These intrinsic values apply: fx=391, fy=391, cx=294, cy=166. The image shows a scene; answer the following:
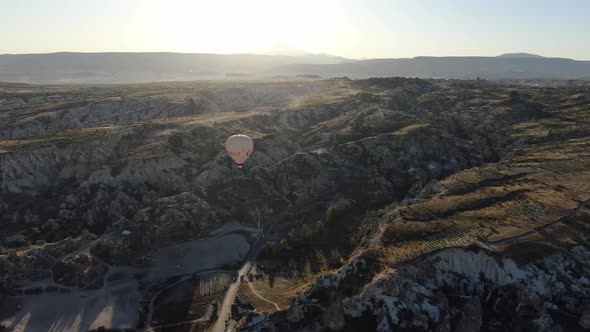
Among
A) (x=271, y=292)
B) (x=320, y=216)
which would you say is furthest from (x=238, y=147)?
(x=271, y=292)

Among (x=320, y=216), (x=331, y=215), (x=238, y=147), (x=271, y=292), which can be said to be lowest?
(x=271, y=292)

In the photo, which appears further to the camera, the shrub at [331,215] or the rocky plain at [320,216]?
the shrub at [331,215]

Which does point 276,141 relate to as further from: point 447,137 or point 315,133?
point 447,137

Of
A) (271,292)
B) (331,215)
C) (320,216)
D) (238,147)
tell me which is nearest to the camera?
(271,292)

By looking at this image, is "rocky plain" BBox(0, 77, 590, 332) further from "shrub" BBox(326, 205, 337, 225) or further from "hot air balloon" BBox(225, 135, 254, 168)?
"hot air balloon" BBox(225, 135, 254, 168)

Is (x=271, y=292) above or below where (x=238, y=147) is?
below

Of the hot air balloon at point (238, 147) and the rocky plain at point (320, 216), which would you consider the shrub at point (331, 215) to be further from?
the hot air balloon at point (238, 147)

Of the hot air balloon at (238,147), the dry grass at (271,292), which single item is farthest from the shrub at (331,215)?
the hot air balloon at (238,147)

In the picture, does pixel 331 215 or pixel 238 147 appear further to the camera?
pixel 238 147

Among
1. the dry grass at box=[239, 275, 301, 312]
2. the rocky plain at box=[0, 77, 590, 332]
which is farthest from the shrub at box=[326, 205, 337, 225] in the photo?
the dry grass at box=[239, 275, 301, 312]

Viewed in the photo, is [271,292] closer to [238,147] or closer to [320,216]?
[320,216]

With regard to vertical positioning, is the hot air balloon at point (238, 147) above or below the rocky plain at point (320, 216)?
above

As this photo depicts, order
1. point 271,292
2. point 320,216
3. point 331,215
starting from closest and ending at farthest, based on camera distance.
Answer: point 271,292
point 331,215
point 320,216

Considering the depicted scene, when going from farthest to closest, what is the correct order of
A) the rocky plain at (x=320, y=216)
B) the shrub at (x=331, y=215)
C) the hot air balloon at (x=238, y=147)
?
the hot air balloon at (x=238, y=147) → the shrub at (x=331, y=215) → the rocky plain at (x=320, y=216)
